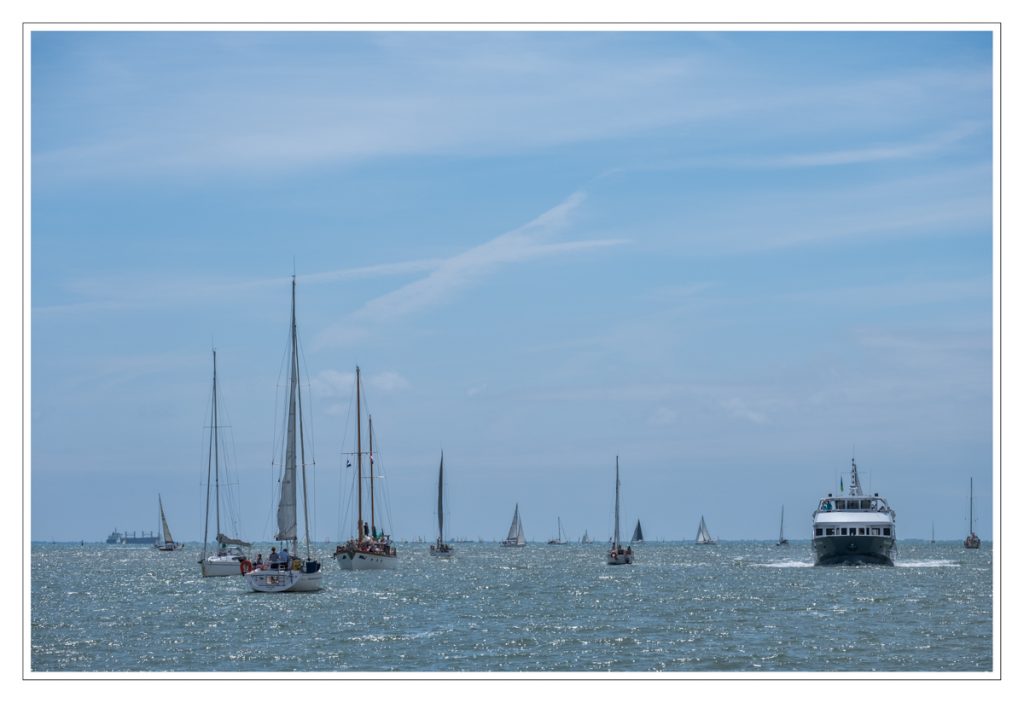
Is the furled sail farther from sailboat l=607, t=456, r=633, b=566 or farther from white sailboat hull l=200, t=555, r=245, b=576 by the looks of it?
sailboat l=607, t=456, r=633, b=566

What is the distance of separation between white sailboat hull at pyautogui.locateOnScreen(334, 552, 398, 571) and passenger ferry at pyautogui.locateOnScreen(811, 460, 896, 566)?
32.6 m

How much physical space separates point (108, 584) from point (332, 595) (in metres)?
30.3

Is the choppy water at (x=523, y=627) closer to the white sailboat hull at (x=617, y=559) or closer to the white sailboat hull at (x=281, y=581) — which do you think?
the white sailboat hull at (x=281, y=581)

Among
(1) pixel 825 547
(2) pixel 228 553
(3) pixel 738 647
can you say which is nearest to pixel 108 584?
(2) pixel 228 553

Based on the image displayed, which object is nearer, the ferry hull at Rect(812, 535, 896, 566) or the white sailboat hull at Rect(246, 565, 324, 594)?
the white sailboat hull at Rect(246, 565, 324, 594)

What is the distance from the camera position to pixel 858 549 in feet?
350

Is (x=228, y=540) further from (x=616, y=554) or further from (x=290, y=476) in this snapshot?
(x=616, y=554)

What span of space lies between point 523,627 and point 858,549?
57.0 metres

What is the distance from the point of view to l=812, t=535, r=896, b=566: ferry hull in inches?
4186

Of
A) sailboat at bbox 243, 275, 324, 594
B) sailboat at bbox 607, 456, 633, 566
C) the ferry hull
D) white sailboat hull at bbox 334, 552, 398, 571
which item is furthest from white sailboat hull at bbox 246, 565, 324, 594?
sailboat at bbox 607, 456, 633, 566

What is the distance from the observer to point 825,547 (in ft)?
358

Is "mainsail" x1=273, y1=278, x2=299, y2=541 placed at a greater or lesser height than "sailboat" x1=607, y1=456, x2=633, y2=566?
greater

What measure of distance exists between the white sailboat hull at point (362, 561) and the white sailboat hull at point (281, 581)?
34.5 meters
